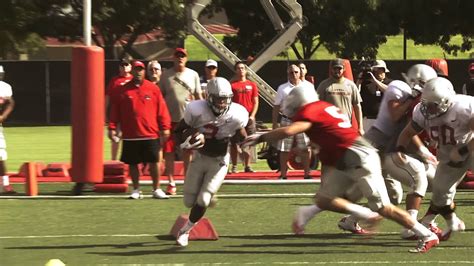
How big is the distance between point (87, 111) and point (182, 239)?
3.14 m

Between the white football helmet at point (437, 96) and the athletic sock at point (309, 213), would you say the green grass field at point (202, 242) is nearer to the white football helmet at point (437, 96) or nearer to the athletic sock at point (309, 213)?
the athletic sock at point (309, 213)

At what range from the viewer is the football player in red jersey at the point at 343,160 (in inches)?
362

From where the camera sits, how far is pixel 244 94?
52.1 ft

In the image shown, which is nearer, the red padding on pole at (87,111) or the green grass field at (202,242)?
the green grass field at (202,242)

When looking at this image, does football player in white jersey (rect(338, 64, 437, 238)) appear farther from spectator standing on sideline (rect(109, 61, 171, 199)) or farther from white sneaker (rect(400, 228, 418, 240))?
spectator standing on sideline (rect(109, 61, 171, 199))

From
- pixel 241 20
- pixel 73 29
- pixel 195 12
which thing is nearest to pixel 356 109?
pixel 195 12

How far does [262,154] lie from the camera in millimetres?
18297

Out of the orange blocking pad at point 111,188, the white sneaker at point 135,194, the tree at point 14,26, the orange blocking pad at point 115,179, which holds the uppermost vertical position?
the white sneaker at point 135,194

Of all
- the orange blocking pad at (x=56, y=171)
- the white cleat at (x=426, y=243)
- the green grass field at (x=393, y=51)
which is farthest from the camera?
the green grass field at (x=393, y=51)

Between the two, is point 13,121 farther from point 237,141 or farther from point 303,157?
point 237,141

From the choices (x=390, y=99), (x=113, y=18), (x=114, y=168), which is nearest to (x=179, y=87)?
(x=114, y=168)

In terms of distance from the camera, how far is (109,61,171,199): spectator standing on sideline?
13.2 m

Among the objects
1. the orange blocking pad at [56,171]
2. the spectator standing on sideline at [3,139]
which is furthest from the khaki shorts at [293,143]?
the spectator standing on sideline at [3,139]

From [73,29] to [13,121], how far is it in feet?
40.7
